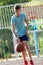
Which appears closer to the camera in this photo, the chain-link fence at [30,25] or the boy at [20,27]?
the boy at [20,27]

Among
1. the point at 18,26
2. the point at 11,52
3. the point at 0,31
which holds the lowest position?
the point at 11,52

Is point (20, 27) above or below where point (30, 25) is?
above

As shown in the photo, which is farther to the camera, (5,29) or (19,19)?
(5,29)

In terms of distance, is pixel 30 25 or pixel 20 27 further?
pixel 30 25

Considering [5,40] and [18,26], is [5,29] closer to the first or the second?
[5,40]

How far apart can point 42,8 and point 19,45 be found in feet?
9.86

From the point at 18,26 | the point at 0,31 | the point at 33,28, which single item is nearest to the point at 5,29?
the point at 0,31

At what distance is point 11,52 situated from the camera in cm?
1109

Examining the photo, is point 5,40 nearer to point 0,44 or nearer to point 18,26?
point 0,44

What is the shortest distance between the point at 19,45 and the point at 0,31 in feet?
10.5

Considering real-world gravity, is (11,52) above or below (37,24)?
below

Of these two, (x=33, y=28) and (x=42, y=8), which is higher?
(x=42, y=8)

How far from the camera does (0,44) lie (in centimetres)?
1129

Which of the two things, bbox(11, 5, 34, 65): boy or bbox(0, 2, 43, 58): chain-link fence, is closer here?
bbox(11, 5, 34, 65): boy
